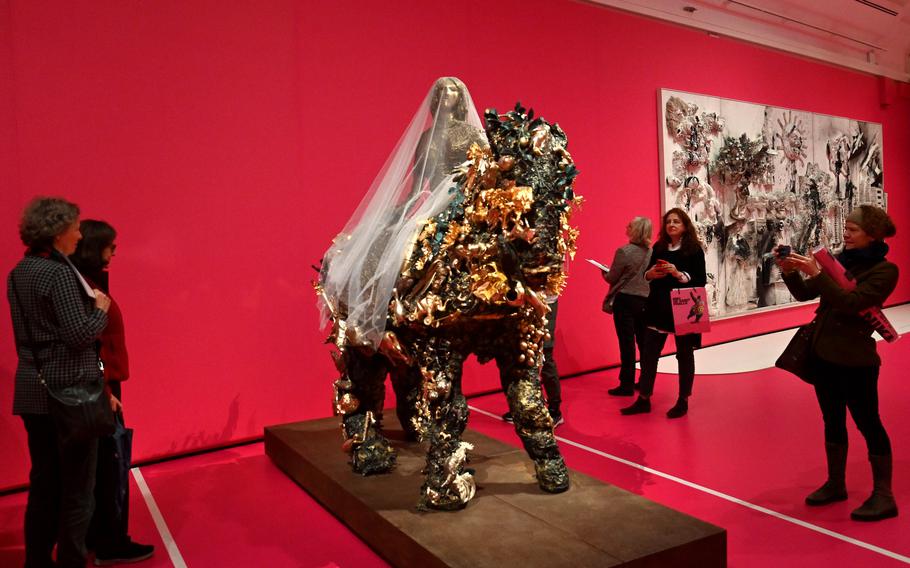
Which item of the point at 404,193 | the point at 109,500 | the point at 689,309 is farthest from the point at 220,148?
the point at 689,309

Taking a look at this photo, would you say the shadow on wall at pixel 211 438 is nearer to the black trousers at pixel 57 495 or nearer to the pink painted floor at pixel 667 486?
the pink painted floor at pixel 667 486

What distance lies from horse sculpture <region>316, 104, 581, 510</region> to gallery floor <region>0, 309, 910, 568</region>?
70 centimetres

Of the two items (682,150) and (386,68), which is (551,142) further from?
(682,150)

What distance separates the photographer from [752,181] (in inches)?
316

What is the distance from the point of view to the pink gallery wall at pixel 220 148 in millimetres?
4023

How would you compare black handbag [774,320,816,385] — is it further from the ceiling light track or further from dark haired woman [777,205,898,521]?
the ceiling light track

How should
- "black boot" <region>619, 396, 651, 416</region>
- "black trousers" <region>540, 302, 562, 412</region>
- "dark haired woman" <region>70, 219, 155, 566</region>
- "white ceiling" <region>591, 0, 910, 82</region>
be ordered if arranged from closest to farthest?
"dark haired woman" <region>70, 219, 155, 566</region> → "black trousers" <region>540, 302, 562, 412</region> → "black boot" <region>619, 396, 651, 416</region> → "white ceiling" <region>591, 0, 910, 82</region>

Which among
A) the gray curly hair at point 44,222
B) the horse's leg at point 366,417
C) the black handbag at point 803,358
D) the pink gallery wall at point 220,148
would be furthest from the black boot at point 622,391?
the gray curly hair at point 44,222

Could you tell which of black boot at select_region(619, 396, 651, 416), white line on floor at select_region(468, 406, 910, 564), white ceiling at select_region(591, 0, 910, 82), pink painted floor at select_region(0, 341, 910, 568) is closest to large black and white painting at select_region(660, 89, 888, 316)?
white ceiling at select_region(591, 0, 910, 82)

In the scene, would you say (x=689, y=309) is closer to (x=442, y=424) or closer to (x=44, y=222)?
(x=442, y=424)

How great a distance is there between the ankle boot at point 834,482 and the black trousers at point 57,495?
305 centimetres

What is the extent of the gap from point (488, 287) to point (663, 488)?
166cm

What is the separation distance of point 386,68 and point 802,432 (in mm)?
3687

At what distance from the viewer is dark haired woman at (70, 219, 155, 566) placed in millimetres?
2916
